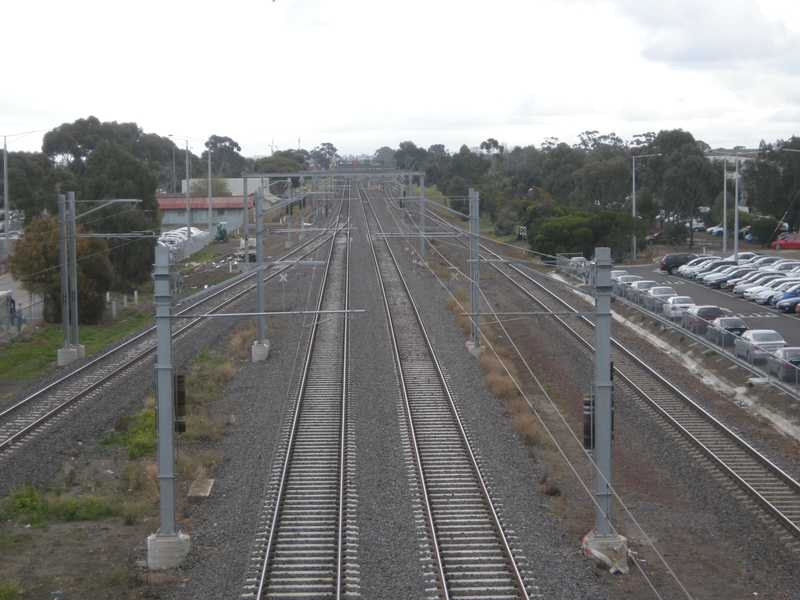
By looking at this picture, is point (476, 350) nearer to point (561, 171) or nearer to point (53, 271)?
point (53, 271)

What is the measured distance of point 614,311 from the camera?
3347cm

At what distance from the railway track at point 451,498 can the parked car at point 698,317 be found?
8.47 meters

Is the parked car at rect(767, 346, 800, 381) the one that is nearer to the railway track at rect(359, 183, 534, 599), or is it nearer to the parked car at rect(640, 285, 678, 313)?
the railway track at rect(359, 183, 534, 599)

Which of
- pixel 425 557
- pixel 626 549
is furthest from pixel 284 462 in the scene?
pixel 626 549

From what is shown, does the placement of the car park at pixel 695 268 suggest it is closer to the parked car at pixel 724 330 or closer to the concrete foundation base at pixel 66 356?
the parked car at pixel 724 330

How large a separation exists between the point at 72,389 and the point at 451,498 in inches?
454

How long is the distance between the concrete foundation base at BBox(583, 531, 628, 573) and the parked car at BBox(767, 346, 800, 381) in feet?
32.0

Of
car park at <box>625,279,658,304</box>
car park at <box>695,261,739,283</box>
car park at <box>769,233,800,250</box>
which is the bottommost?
car park at <box>625,279,658,304</box>

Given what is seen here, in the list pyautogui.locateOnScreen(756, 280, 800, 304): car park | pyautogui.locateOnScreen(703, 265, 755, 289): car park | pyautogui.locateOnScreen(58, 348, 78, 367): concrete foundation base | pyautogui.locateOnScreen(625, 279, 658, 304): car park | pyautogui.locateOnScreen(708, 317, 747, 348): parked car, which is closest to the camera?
pyautogui.locateOnScreen(708, 317, 747, 348): parked car

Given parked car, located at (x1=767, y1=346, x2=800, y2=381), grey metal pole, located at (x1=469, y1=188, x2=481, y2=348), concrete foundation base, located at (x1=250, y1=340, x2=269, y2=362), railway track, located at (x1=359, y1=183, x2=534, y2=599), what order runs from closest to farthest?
railway track, located at (x1=359, y1=183, x2=534, y2=599) → parked car, located at (x1=767, y1=346, x2=800, y2=381) → grey metal pole, located at (x1=469, y1=188, x2=481, y2=348) → concrete foundation base, located at (x1=250, y1=340, x2=269, y2=362)

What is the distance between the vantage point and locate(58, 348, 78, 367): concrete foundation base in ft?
77.9

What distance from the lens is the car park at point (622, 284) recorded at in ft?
109

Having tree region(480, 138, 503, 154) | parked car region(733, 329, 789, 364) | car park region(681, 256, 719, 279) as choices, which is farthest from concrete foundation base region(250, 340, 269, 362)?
tree region(480, 138, 503, 154)

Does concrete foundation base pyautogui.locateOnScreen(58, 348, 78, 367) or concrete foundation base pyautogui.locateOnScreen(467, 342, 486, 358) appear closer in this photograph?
concrete foundation base pyautogui.locateOnScreen(467, 342, 486, 358)
